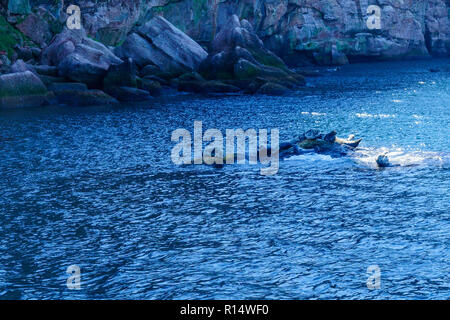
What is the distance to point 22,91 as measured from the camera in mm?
44594

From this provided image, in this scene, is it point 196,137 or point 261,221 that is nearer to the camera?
point 261,221

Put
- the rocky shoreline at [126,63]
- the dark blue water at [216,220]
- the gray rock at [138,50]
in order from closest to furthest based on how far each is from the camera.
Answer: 1. the dark blue water at [216,220]
2. the rocky shoreline at [126,63]
3. the gray rock at [138,50]

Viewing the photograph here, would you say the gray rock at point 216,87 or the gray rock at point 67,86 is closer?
the gray rock at point 67,86

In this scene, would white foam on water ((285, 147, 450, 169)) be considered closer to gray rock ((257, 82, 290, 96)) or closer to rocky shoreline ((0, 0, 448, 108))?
rocky shoreline ((0, 0, 448, 108))

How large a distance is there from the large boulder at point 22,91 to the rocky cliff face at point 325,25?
31.4 meters

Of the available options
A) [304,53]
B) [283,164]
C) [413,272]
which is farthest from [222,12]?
[413,272]

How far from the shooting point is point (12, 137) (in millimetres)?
32156

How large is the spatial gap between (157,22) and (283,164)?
3704 centimetres

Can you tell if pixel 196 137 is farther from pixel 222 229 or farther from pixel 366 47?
pixel 366 47

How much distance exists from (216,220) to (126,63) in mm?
32874

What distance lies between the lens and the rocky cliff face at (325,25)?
283ft

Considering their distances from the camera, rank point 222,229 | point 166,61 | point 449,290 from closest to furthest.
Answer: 1. point 449,290
2. point 222,229
3. point 166,61

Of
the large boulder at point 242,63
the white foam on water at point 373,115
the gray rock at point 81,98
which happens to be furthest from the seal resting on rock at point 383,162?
the large boulder at point 242,63

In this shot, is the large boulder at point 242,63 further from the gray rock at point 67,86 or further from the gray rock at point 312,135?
the gray rock at point 312,135
